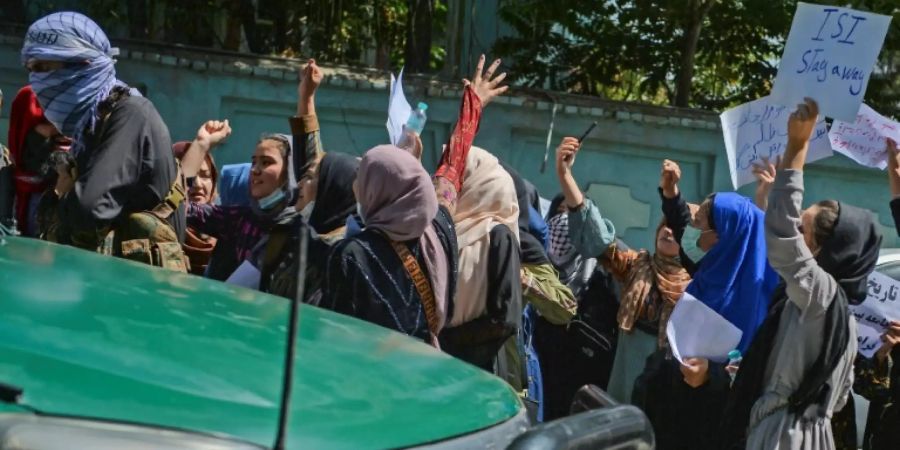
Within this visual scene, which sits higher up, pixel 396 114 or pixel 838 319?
pixel 396 114

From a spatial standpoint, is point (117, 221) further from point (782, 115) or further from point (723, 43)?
point (723, 43)

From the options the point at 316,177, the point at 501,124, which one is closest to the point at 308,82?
the point at 316,177

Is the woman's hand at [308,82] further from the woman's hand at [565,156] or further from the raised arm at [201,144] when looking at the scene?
the woman's hand at [565,156]

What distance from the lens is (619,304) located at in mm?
7145

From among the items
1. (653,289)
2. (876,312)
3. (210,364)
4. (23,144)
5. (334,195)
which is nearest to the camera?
(210,364)

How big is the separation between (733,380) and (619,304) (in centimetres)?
169

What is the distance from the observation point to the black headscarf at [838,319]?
16.3 feet

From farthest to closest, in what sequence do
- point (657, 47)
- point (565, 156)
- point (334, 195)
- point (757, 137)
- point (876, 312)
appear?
point (657, 47) < point (565, 156) < point (876, 312) < point (757, 137) < point (334, 195)

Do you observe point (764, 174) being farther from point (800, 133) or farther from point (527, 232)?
point (527, 232)

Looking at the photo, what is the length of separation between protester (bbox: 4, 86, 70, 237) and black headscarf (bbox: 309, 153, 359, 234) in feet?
3.30

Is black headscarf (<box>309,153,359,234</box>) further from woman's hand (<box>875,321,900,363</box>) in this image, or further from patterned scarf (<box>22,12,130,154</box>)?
woman's hand (<box>875,321,900,363</box>)

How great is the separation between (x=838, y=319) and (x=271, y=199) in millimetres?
2147

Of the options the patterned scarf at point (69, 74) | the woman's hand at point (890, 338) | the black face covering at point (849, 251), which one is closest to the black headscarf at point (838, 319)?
the black face covering at point (849, 251)

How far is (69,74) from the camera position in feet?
16.9
